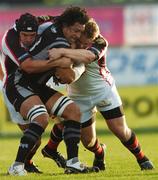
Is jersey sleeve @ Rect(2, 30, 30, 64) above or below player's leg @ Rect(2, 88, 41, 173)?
above

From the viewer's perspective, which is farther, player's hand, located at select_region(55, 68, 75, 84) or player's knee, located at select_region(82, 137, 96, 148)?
player's knee, located at select_region(82, 137, 96, 148)

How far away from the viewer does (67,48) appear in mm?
11000

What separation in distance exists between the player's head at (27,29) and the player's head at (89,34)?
63 centimetres

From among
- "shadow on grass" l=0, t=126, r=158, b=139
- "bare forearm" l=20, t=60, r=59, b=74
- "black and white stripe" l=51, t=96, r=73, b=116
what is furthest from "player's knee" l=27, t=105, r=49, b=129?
"shadow on grass" l=0, t=126, r=158, b=139

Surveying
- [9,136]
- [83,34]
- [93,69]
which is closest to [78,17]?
[83,34]

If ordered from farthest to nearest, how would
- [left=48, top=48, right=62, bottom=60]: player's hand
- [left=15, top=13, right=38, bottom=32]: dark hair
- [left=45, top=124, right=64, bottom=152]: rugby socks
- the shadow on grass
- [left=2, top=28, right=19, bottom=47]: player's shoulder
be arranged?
1. the shadow on grass
2. [left=45, top=124, right=64, bottom=152]: rugby socks
3. [left=2, top=28, right=19, bottom=47]: player's shoulder
4. [left=15, top=13, right=38, bottom=32]: dark hair
5. [left=48, top=48, right=62, bottom=60]: player's hand

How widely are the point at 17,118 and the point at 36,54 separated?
101 centimetres

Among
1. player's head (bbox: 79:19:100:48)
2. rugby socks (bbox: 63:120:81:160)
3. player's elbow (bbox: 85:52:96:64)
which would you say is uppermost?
player's head (bbox: 79:19:100:48)

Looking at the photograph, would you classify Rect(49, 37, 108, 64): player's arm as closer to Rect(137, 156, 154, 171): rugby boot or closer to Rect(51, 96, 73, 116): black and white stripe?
Rect(51, 96, 73, 116): black and white stripe

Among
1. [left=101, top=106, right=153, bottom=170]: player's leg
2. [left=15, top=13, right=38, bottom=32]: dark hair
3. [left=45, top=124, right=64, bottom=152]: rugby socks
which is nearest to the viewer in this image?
[left=15, top=13, right=38, bottom=32]: dark hair

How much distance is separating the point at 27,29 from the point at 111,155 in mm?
4614

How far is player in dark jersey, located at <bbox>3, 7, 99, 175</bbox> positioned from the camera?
11.0 m

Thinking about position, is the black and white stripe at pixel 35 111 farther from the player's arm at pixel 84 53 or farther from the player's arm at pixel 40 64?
the player's arm at pixel 84 53

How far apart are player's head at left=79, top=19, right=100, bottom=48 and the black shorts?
737 millimetres
